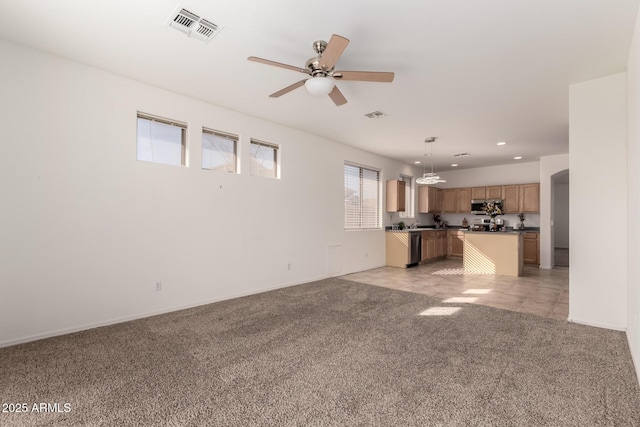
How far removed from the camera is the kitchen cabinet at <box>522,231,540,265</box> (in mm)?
7875

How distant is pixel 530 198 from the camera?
816 centimetres

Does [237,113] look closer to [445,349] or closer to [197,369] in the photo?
[197,369]

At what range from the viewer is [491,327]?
341 centimetres

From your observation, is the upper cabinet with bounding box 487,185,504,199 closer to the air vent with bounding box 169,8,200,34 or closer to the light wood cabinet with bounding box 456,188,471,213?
the light wood cabinet with bounding box 456,188,471,213

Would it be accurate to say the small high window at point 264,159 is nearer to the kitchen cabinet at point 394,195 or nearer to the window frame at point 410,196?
the kitchen cabinet at point 394,195

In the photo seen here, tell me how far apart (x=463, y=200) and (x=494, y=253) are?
3.08 meters

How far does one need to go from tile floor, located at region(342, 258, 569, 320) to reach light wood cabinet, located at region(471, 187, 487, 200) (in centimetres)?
233

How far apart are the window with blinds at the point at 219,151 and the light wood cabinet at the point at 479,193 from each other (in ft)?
24.5

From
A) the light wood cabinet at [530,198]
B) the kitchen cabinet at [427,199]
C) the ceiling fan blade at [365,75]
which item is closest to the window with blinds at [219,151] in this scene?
the ceiling fan blade at [365,75]

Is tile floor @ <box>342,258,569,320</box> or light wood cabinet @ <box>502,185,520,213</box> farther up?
light wood cabinet @ <box>502,185,520,213</box>

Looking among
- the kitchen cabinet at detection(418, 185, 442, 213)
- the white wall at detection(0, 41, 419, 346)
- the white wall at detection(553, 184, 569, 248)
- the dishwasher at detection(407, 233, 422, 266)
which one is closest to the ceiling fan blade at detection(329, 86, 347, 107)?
the white wall at detection(0, 41, 419, 346)

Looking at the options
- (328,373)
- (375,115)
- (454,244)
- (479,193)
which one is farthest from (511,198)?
(328,373)

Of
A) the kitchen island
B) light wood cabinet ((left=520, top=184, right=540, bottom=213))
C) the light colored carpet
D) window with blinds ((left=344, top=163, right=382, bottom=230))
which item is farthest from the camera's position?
light wood cabinet ((left=520, top=184, right=540, bottom=213))

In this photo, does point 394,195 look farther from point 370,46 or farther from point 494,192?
point 370,46
